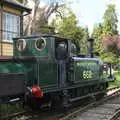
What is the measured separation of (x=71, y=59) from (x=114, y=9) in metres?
65.2

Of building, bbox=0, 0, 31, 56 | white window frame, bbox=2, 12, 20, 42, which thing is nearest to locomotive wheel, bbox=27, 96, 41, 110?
building, bbox=0, 0, 31, 56

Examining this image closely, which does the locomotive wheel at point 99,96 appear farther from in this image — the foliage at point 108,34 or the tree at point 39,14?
the foliage at point 108,34

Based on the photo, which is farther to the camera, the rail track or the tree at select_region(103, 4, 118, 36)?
the tree at select_region(103, 4, 118, 36)

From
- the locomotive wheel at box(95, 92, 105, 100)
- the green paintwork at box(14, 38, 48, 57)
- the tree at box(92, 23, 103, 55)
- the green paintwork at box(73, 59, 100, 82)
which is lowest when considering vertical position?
the locomotive wheel at box(95, 92, 105, 100)

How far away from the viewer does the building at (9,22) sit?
2097cm

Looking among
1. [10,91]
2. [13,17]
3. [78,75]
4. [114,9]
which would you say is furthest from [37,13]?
[114,9]

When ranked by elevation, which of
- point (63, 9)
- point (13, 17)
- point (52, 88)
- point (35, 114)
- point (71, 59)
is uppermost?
point (63, 9)

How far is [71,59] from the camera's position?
15398mm

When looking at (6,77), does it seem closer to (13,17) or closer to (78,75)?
(78,75)

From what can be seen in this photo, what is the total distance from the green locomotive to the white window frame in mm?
5406

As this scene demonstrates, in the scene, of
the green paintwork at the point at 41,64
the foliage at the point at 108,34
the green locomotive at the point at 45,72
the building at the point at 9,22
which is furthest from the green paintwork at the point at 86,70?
the foliage at the point at 108,34

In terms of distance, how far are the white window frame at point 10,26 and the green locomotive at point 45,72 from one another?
213 inches

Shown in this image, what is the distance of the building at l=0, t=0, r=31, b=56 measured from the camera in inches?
826

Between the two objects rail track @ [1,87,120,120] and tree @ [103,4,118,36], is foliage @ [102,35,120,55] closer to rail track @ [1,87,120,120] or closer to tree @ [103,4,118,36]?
tree @ [103,4,118,36]
